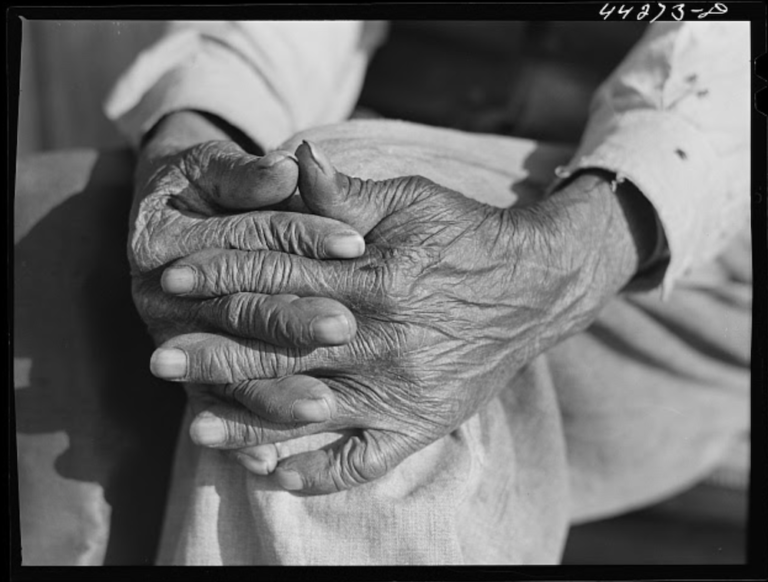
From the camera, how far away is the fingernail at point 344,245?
1.78 feet

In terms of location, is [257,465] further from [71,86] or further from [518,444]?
[71,86]

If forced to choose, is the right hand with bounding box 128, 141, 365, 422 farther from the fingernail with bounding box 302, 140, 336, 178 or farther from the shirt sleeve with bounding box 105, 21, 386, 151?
the shirt sleeve with bounding box 105, 21, 386, 151

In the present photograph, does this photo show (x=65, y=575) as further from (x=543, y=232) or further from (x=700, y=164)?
(x=700, y=164)

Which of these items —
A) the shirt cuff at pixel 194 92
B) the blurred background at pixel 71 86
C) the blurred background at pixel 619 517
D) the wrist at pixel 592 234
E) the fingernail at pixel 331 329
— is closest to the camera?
the fingernail at pixel 331 329

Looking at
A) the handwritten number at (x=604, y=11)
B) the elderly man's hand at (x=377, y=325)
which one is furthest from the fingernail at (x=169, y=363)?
the handwritten number at (x=604, y=11)

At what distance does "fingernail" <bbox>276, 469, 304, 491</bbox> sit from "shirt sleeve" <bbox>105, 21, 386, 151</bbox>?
1.21ft

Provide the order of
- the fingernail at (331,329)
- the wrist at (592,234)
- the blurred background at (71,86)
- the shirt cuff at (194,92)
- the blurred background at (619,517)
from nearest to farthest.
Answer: the fingernail at (331,329)
the wrist at (592,234)
the shirt cuff at (194,92)
the blurred background at (71,86)
the blurred background at (619,517)

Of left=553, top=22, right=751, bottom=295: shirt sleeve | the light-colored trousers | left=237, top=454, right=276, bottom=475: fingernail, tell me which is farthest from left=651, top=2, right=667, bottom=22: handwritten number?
left=237, top=454, right=276, bottom=475: fingernail

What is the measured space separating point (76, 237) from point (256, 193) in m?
0.25

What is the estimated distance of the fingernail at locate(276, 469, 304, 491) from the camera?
581 millimetres

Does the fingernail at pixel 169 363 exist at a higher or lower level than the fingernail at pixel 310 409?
higher

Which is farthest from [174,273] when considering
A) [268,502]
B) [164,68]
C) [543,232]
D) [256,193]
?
[164,68]

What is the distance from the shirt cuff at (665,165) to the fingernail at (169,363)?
1.18ft

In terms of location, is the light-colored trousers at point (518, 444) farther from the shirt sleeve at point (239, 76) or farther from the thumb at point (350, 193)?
the shirt sleeve at point (239, 76)
